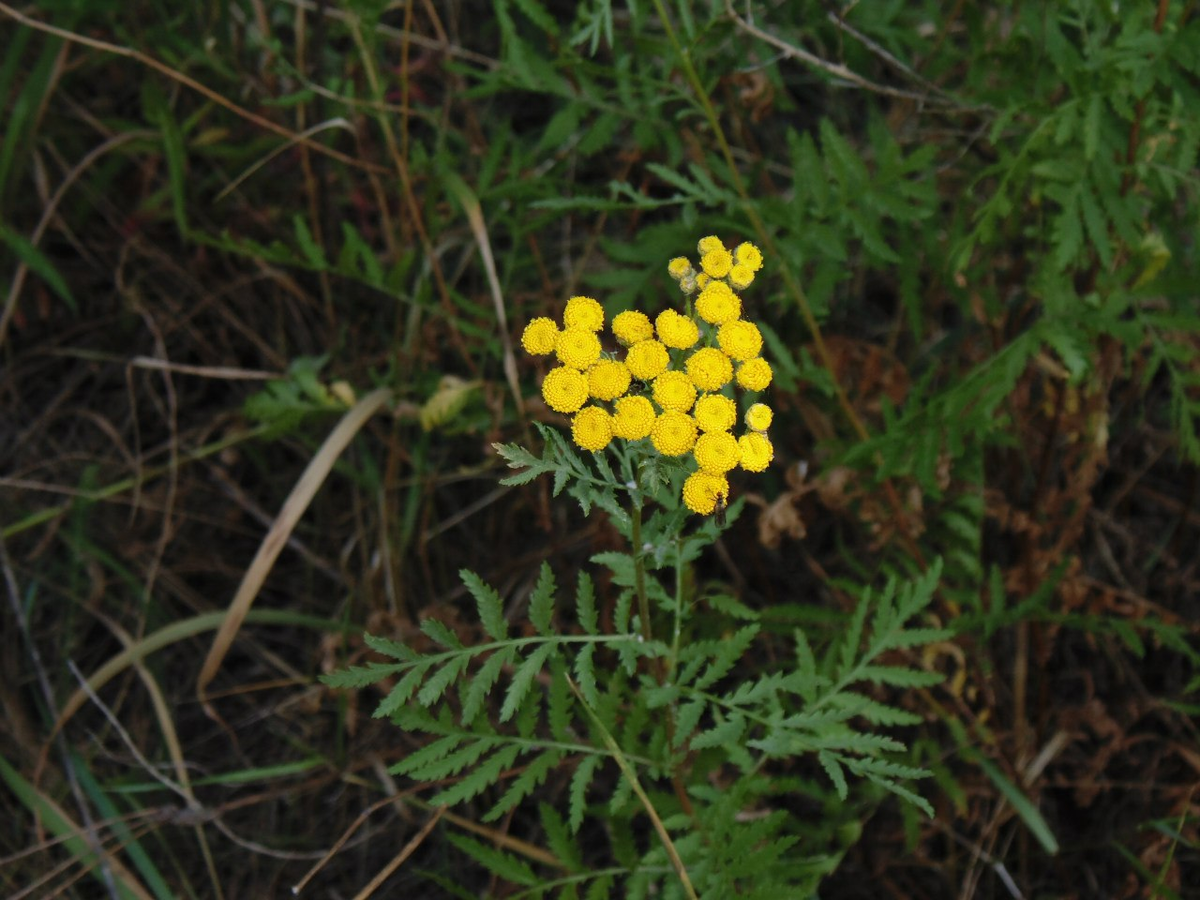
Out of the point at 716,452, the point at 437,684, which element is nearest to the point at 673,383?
the point at 716,452

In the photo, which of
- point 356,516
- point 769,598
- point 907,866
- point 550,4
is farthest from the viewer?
point 550,4

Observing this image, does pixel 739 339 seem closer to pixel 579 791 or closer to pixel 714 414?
pixel 714 414

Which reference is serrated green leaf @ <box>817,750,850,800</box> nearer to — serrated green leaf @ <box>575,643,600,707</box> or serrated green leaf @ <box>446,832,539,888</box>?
serrated green leaf @ <box>575,643,600,707</box>

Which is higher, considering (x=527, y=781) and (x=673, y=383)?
(x=673, y=383)

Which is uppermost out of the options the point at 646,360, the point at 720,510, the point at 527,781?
the point at 646,360

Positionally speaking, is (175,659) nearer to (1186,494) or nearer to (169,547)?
(169,547)

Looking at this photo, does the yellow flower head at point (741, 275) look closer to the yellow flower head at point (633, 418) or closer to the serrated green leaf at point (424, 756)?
the yellow flower head at point (633, 418)

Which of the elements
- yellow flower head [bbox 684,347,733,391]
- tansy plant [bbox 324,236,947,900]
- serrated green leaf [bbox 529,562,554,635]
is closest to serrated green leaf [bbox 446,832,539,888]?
tansy plant [bbox 324,236,947,900]

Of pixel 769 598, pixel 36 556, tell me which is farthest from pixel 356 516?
pixel 769 598
